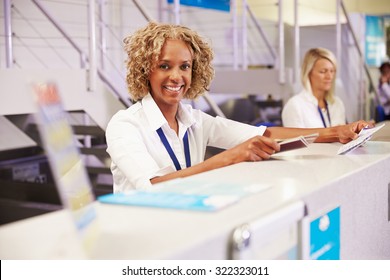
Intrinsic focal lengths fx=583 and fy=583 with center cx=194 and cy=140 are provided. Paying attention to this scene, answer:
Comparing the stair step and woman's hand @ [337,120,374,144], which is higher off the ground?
woman's hand @ [337,120,374,144]

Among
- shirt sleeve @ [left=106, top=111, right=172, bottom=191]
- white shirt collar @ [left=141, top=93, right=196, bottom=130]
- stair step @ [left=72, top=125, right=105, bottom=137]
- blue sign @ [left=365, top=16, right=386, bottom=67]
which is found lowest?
stair step @ [left=72, top=125, right=105, bottom=137]

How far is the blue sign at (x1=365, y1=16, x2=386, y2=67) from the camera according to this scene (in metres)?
9.46

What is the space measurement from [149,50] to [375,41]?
27.0ft

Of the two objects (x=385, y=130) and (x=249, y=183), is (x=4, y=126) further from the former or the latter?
(x=249, y=183)

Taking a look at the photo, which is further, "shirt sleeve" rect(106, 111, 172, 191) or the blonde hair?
the blonde hair

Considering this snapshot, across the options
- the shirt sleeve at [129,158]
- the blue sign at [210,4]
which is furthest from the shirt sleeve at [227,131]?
the blue sign at [210,4]

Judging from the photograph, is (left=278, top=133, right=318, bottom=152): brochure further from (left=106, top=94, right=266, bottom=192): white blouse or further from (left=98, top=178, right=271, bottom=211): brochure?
(left=98, top=178, right=271, bottom=211): brochure

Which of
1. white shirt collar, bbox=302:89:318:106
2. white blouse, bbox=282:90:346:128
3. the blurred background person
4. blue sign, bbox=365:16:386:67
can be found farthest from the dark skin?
blue sign, bbox=365:16:386:67

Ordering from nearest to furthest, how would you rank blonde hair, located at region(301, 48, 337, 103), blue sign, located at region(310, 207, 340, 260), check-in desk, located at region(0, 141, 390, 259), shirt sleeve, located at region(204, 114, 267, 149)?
check-in desk, located at region(0, 141, 390, 259) → blue sign, located at region(310, 207, 340, 260) → shirt sleeve, located at region(204, 114, 267, 149) → blonde hair, located at region(301, 48, 337, 103)

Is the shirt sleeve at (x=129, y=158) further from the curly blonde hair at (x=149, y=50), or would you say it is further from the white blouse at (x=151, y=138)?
the curly blonde hair at (x=149, y=50)

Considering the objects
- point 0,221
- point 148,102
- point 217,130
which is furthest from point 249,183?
point 0,221

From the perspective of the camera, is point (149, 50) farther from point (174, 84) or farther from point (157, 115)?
point (157, 115)

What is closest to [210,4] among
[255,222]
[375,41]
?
[255,222]

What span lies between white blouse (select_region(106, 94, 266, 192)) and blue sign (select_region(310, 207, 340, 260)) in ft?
2.13
